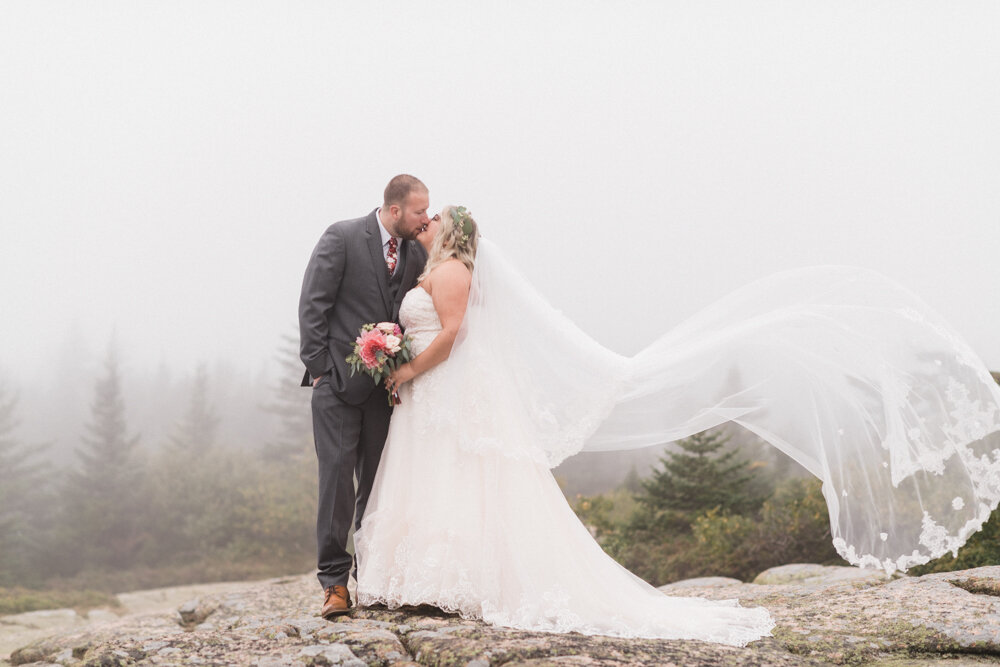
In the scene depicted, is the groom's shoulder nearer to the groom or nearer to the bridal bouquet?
the groom

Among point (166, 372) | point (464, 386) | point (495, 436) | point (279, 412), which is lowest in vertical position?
point (495, 436)

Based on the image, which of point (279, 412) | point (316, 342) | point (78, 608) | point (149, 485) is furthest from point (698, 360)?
point (279, 412)

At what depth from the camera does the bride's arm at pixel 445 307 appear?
476cm

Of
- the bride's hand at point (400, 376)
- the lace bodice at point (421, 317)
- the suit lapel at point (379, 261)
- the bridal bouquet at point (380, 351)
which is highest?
the suit lapel at point (379, 261)

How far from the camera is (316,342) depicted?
5047mm

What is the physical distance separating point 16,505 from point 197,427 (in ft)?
21.1

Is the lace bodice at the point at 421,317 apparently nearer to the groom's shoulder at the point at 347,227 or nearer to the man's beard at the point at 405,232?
the man's beard at the point at 405,232

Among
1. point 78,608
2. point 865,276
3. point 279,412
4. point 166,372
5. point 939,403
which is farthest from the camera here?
point 166,372

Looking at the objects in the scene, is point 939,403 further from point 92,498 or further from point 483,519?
point 92,498

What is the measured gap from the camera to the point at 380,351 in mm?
4734

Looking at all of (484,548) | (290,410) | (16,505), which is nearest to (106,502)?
(16,505)

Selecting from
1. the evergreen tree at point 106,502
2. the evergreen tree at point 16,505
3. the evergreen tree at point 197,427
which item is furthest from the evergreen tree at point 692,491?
the evergreen tree at point 197,427

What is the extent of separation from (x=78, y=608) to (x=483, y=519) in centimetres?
1598

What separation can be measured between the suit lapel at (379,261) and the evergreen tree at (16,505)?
874 inches
